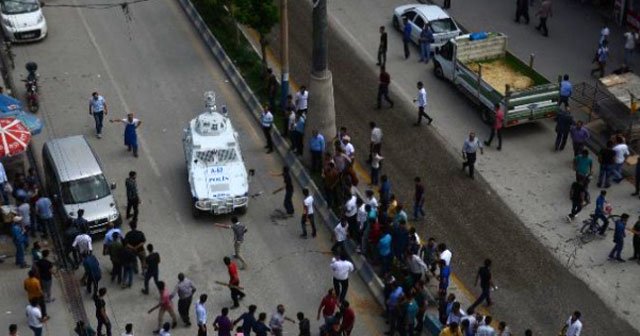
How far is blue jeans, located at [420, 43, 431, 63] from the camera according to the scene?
3607cm

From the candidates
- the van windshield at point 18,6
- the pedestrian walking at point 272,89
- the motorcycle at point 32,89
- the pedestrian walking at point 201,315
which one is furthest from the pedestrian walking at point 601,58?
the van windshield at point 18,6

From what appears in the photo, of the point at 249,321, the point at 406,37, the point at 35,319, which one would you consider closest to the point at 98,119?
the point at 35,319

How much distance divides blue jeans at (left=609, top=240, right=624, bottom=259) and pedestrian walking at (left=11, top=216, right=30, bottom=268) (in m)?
15.1

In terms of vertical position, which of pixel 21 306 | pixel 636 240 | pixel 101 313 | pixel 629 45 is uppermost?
pixel 629 45

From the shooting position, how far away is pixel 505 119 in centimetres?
3089

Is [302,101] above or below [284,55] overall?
below

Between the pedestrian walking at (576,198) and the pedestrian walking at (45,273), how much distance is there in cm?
1380

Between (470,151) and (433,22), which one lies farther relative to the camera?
(433,22)

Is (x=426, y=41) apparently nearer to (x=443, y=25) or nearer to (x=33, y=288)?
(x=443, y=25)

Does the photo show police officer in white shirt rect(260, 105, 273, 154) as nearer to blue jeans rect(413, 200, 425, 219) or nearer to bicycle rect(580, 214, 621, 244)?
blue jeans rect(413, 200, 425, 219)

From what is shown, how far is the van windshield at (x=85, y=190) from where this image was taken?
87.0 ft

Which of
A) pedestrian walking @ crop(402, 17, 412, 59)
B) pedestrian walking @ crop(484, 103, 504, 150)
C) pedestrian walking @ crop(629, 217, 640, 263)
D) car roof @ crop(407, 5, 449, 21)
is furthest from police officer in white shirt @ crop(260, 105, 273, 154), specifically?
pedestrian walking @ crop(629, 217, 640, 263)

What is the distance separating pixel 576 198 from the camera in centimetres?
2755

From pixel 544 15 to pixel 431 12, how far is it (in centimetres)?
430
